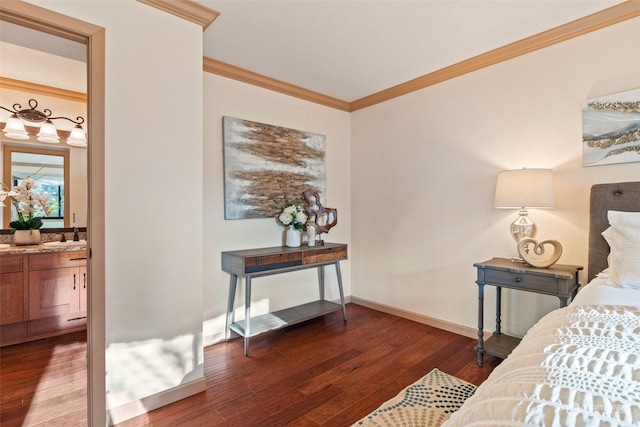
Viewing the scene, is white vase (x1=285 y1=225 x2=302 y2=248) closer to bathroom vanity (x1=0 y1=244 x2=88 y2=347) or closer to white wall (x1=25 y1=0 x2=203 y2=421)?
white wall (x1=25 y1=0 x2=203 y2=421)

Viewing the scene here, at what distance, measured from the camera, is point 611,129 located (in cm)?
213

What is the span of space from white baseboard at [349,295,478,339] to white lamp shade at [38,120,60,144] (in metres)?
3.72

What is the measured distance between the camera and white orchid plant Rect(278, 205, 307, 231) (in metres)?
3.12

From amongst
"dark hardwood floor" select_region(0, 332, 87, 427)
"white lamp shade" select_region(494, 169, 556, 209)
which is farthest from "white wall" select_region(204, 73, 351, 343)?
"white lamp shade" select_region(494, 169, 556, 209)

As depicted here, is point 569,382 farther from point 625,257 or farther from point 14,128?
point 14,128

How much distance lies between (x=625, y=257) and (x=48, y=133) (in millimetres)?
4742

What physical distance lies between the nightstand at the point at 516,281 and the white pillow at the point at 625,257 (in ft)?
0.94

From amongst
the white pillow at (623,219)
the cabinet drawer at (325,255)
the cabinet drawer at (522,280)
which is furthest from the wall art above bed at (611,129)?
the cabinet drawer at (325,255)

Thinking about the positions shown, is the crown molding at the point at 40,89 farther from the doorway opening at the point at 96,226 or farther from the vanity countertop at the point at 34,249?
the doorway opening at the point at 96,226

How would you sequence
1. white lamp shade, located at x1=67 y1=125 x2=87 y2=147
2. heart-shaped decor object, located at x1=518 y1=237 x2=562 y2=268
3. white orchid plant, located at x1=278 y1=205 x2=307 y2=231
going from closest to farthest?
heart-shaped decor object, located at x1=518 y1=237 x2=562 y2=268 → white orchid plant, located at x1=278 y1=205 x2=307 y2=231 → white lamp shade, located at x1=67 y1=125 x2=87 y2=147

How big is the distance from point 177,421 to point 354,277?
2.52 m

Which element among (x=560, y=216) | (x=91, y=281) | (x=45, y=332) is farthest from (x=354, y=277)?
(x=45, y=332)

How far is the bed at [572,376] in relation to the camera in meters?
0.64

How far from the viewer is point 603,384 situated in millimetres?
720
